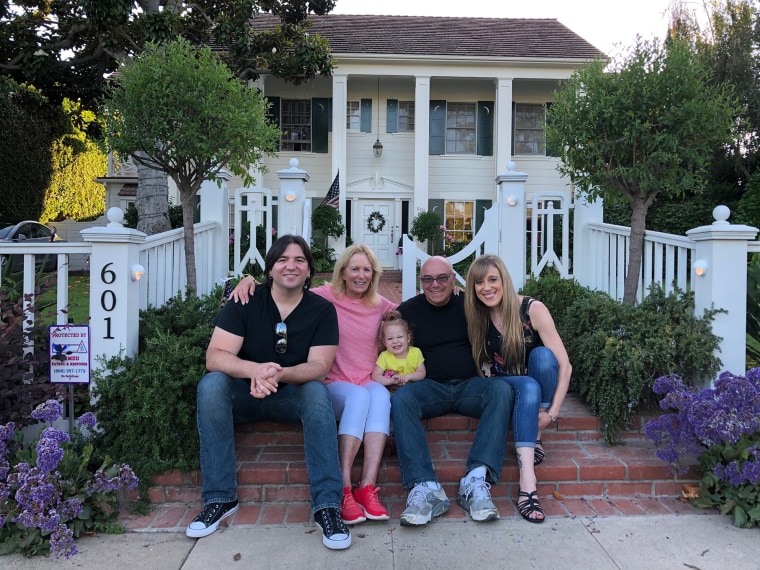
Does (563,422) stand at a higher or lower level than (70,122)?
lower

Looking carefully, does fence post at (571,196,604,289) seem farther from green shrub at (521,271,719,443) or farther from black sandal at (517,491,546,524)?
black sandal at (517,491,546,524)

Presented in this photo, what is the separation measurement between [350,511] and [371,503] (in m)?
0.11

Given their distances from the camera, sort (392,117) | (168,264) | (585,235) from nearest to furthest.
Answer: (168,264), (585,235), (392,117)

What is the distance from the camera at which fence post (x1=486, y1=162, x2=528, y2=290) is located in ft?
17.6

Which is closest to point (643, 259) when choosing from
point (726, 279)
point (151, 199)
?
point (726, 279)

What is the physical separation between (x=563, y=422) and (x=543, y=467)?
533mm

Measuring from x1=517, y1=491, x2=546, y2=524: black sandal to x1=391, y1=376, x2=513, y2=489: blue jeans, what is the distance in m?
0.17

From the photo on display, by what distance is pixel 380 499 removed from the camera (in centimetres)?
301

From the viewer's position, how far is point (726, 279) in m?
3.44

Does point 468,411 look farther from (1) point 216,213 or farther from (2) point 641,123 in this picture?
(1) point 216,213

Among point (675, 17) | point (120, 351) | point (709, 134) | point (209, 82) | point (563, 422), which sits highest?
point (675, 17)

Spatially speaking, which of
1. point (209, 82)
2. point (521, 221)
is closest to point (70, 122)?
point (209, 82)

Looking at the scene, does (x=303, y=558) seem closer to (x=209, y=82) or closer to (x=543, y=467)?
(x=543, y=467)

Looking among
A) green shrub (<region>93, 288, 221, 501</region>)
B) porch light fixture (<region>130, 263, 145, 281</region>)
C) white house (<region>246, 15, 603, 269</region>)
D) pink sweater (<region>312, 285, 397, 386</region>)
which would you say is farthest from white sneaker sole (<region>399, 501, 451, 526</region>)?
white house (<region>246, 15, 603, 269</region>)
